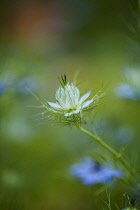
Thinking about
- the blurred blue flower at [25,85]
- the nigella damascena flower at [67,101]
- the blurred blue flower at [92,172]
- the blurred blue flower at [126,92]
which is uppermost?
the blurred blue flower at [25,85]

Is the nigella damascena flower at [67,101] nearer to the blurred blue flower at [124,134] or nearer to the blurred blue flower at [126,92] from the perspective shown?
the blurred blue flower at [126,92]

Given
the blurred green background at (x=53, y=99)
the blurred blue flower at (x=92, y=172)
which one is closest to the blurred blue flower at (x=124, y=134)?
the blurred green background at (x=53, y=99)

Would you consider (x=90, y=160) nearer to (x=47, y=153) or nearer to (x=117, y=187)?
(x=117, y=187)

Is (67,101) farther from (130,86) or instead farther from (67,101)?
(130,86)

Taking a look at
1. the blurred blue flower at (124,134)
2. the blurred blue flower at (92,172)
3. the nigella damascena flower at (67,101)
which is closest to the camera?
the nigella damascena flower at (67,101)

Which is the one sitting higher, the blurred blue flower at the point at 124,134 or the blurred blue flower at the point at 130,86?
the blurred blue flower at the point at 130,86

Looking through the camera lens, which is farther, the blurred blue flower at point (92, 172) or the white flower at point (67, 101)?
the blurred blue flower at point (92, 172)
